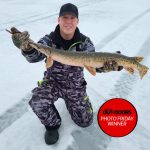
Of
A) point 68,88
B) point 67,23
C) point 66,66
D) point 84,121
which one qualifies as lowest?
point 84,121

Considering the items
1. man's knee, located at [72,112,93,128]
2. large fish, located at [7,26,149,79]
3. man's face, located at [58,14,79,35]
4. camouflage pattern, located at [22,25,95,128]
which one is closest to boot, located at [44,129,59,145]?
camouflage pattern, located at [22,25,95,128]

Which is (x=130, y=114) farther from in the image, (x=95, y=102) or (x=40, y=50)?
(x=40, y=50)

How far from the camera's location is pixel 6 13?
10.7 metres

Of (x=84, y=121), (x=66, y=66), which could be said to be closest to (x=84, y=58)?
(x=66, y=66)

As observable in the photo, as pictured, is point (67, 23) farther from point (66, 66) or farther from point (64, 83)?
Answer: point (64, 83)

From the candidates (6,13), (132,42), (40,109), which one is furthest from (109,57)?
A: (6,13)

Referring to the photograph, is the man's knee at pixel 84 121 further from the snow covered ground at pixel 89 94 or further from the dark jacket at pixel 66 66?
the dark jacket at pixel 66 66

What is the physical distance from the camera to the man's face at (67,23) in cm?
341

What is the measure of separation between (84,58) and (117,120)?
3.16 ft

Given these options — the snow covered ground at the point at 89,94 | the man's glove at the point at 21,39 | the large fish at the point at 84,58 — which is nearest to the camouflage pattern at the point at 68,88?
the snow covered ground at the point at 89,94

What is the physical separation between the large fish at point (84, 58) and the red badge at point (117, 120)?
636 mm

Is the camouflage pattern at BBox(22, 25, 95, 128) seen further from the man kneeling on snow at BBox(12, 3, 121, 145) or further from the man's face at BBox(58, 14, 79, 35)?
the man's face at BBox(58, 14, 79, 35)

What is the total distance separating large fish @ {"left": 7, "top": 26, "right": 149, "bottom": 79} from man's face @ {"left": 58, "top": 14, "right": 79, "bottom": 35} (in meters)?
0.39

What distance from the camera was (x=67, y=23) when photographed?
3.42 metres
